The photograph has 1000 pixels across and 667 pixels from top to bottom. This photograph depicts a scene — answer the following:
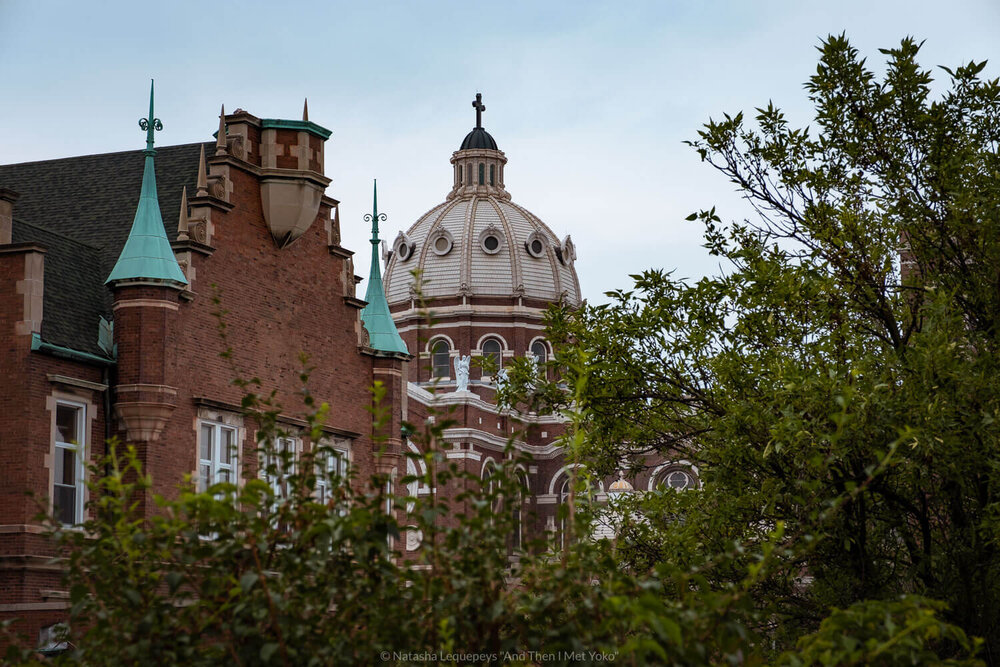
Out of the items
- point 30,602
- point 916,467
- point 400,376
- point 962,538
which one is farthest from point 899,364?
point 400,376

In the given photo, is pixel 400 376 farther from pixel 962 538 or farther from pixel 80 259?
pixel 962 538

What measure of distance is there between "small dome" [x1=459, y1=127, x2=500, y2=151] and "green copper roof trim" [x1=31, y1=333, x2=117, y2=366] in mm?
73609

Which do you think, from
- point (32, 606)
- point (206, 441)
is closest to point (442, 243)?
point (206, 441)

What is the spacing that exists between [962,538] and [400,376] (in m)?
18.4

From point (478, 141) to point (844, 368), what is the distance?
276 feet

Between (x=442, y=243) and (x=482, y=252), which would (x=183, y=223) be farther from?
(x=442, y=243)

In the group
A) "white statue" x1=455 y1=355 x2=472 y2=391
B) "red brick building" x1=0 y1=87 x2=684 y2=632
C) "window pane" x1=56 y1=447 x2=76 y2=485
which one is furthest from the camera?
"white statue" x1=455 y1=355 x2=472 y2=391

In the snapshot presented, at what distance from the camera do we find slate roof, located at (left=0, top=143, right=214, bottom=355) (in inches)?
882

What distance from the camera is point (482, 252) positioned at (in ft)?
282

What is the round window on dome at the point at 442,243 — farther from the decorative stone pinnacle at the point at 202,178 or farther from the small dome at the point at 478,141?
the decorative stone pinnacle at the point at 202,178

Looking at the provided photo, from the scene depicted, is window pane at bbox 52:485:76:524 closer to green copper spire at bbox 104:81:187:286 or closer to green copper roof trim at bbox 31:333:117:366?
green copper roof trim at bbox 31:333:117:366

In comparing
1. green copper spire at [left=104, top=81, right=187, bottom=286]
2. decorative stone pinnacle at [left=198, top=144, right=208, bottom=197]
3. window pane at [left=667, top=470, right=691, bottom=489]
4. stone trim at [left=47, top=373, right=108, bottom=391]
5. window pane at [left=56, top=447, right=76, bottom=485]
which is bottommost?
window pane at [left=56, top=447, right=76, bottom=485]

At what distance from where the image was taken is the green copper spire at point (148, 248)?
22.5 meters

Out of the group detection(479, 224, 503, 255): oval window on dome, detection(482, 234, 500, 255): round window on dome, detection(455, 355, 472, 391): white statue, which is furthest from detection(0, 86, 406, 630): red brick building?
detection(479, 224, 503, 255): oval window on dome
